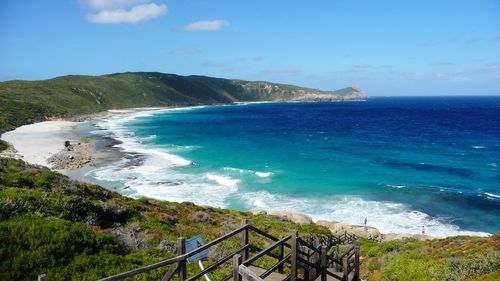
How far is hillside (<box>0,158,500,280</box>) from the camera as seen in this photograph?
880 cm

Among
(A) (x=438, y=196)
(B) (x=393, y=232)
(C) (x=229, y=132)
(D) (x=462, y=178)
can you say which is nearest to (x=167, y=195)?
(B) (x=393, y=232)

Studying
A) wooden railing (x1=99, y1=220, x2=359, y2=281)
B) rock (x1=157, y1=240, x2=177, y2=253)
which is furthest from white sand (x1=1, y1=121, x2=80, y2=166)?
wooden railing (x1=99, y1=220, x2=359, y2=281)

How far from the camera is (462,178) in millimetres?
42344

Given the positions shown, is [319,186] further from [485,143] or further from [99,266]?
[485,143]

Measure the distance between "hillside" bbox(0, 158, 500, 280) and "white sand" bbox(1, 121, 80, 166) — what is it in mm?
36454

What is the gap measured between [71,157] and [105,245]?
45.9 metres

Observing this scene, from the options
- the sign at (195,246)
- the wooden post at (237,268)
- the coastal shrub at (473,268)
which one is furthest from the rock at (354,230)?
the wooden post at (237,268)

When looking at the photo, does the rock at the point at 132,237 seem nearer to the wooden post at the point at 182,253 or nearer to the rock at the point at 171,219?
the rock at the point at 171,219

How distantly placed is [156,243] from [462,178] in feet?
131

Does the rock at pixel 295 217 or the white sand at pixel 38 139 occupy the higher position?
the white sand at pixel 38 139

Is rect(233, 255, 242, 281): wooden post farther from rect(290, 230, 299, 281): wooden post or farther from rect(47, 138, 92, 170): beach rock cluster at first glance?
rect(47, 138, 92, 170): beach rock cluster

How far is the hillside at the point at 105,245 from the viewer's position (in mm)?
8805

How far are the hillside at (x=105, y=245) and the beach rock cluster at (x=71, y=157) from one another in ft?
96.6

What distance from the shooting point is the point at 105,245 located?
34.2 ft
